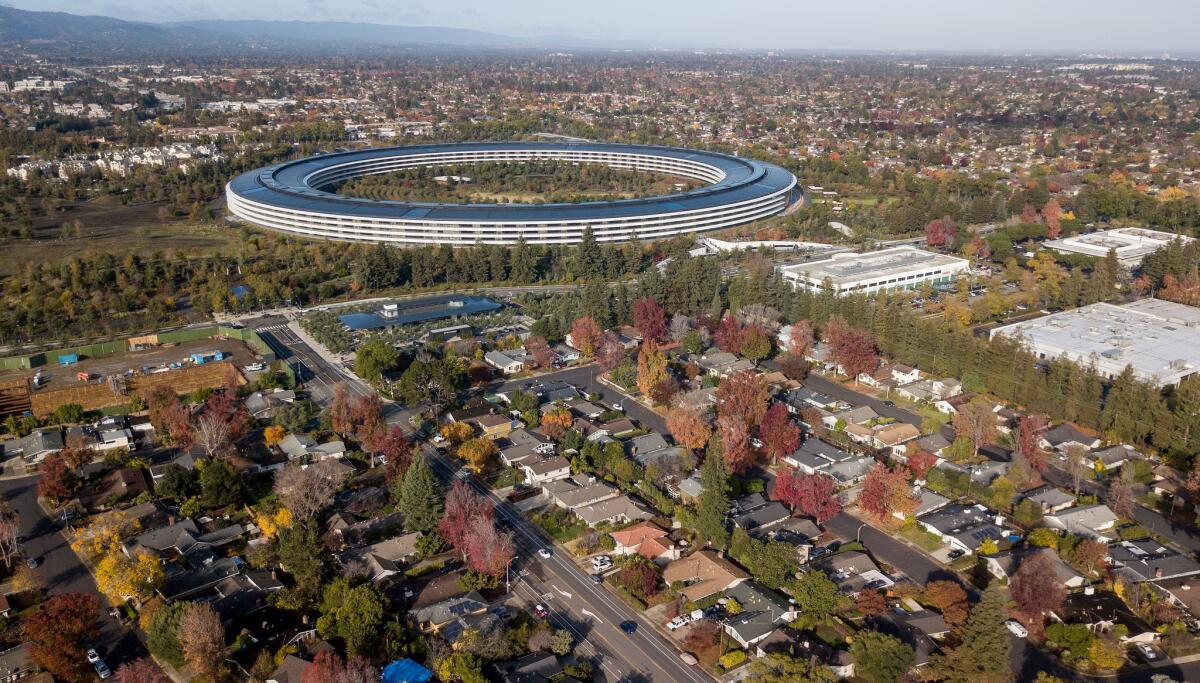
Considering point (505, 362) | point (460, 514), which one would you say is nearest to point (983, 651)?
point (460, 514)

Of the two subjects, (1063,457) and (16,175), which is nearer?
(1063,457)

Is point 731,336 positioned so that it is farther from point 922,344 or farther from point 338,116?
point 338,116

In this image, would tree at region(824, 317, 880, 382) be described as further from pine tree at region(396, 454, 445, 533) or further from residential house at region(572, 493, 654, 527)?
pine tree at region(396, 454, 445, 533)

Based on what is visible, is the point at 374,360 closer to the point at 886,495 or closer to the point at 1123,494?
the point at 886,495

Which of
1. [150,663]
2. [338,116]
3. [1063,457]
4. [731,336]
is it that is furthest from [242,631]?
[338,116]

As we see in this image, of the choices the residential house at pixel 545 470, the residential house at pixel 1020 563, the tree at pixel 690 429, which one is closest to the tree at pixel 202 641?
the residential house at pixel 545 470
